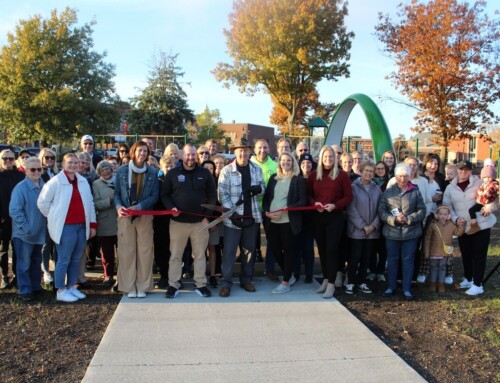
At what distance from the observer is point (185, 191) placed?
5.63 meters

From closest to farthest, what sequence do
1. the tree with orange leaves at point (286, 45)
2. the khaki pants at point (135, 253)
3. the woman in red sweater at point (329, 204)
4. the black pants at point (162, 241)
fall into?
the khaki pants at point (135, 253) < the woman in red sweater at point (329, 204) < the black pants at point (162, 241) < the tree with orange leaves at point (286, 45)

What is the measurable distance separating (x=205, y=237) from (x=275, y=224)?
96 cm

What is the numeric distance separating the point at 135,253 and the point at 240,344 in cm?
211

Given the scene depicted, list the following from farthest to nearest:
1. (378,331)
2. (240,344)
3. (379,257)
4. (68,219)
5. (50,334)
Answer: (379,257) → (68,219) → (378,331) → (50,334) → (240,344)

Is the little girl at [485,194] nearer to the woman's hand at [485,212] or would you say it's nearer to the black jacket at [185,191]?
the woman's hand at [485,212]

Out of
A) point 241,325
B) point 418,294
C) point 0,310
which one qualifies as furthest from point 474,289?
point 0,310

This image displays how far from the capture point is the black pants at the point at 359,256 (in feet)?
20.0

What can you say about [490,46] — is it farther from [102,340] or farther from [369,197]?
[102,340]

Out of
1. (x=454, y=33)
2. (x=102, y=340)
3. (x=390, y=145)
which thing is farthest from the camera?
(x=454, y=33)

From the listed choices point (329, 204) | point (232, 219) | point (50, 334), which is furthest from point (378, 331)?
point (50, 334)

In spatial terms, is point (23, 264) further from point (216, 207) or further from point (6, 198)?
point (216, 207)

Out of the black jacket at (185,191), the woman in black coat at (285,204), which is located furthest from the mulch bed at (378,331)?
the black jacket at (185,191)

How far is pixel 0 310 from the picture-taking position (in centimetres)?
529

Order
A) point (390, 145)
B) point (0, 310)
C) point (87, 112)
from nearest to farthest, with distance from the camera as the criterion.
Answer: point (0, 310) → point (390, 145) → point (87, 112)
